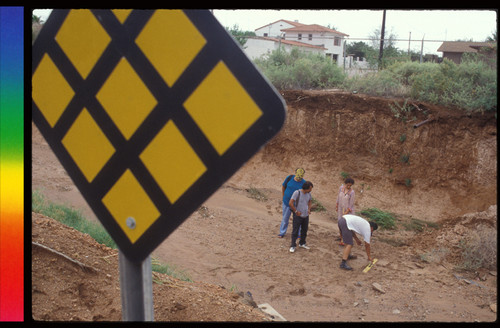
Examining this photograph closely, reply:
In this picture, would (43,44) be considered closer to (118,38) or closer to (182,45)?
(118,38)

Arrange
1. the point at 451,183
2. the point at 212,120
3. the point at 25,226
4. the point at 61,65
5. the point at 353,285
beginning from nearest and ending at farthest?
the point at 212,120 < the point at 61,65 < the point at 25,226 < the point at 353,285 < the point at 451,183

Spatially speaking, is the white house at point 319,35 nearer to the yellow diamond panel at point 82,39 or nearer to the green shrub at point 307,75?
the green shrub at point 307,75

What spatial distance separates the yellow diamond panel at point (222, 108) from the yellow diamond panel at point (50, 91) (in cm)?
44

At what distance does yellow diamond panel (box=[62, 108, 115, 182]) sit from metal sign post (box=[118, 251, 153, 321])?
0.26 meters

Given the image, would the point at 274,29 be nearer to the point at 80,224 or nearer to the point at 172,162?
the point at 80,224

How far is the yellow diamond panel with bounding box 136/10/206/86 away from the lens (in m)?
0.94

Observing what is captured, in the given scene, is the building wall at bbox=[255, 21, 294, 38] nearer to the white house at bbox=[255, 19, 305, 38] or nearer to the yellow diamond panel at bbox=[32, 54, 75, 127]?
the white house at bbox=[255, 19, 305, 38]

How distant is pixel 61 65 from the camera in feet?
3.80

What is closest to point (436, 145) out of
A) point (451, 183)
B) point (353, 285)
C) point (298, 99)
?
point (451, 183)

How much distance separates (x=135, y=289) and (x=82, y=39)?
27.9 inches

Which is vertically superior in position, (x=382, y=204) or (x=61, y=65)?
(x=61, y=65)

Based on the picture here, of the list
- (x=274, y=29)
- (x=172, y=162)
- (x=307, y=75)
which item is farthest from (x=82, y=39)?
(x=274, y=29)

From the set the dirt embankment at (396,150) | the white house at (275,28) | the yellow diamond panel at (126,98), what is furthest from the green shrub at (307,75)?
the white house at (275,28)

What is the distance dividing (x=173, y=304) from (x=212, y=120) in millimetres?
2485
